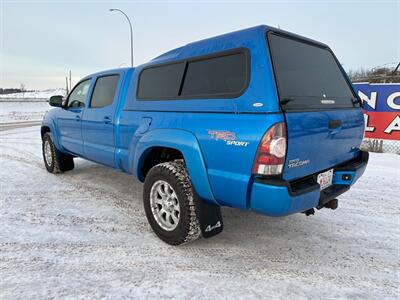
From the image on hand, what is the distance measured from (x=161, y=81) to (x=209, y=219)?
1.57 m

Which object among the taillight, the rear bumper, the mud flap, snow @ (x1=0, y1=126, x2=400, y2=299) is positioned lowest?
snow @ (x1=0, y1=126, x2=400, y2=299)

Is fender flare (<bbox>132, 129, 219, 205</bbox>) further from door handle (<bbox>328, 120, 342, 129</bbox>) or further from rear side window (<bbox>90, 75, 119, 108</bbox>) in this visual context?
rear side window (<bbox>90, 75, 119, 108</bbox>)

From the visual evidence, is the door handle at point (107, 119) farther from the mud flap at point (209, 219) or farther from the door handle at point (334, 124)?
the door handle at point (334, 124)

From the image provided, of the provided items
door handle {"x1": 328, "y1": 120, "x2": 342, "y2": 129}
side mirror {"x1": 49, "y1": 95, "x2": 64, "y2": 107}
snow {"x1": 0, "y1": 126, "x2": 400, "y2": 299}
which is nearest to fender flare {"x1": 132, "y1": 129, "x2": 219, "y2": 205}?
snow {"x1": 0, "y1": 126, "x2": 400, "y2": 299}

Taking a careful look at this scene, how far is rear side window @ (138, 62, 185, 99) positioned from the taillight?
121 cm

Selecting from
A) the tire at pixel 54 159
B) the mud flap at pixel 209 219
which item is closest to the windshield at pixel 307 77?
the mud flap at pixel 209 219

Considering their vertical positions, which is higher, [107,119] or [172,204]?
[107,119]

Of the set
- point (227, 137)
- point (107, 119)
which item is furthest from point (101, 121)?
point (227, 137)

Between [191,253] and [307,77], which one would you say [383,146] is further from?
[191,253]

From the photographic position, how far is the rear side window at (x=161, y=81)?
3035 mm

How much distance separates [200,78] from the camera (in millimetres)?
2799

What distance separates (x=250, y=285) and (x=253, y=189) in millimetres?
773

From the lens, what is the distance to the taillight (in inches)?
84.2

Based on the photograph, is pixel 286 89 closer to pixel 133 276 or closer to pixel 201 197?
pixel 201 197
